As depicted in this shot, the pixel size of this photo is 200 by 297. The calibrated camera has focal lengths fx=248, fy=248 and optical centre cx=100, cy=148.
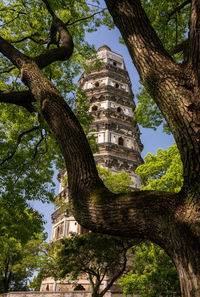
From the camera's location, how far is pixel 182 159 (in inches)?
96.9

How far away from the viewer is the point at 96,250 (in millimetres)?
9531

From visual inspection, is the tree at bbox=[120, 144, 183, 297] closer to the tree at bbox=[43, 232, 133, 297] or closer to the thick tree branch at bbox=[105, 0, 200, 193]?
the tree at bbox=[43, 232, 133, 297]

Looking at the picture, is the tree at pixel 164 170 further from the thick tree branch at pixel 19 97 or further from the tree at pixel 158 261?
the thick tree branch at pixel 19 97

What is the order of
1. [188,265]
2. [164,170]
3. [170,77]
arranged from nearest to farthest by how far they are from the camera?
[188,265] → [170,77] → [164,170]

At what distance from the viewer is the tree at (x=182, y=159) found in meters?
2.19

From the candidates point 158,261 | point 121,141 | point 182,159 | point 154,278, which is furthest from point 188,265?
point 121,141

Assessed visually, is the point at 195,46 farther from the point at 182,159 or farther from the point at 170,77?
the point at 182,159

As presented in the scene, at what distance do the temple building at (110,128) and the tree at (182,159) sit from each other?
1630cm

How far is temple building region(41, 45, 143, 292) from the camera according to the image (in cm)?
2097

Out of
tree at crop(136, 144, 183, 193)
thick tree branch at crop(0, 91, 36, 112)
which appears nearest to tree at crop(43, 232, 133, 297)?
tree at crop(136, 144, 183, 193)

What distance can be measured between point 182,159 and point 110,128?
74.7 feet

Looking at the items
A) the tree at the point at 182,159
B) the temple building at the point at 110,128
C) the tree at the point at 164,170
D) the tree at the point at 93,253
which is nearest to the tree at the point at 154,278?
the tree at the point at 93,253

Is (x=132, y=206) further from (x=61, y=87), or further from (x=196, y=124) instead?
(x=61, y=87)

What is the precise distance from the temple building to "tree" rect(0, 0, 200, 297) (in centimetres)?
1630
